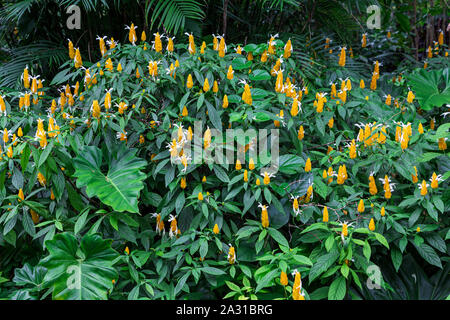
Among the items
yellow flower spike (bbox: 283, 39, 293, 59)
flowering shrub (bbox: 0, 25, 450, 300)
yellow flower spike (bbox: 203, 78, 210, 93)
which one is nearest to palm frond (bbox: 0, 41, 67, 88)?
flowering shrub (bbox: 0, 25, 450, 300)

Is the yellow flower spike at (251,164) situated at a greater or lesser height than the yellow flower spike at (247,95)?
lesser

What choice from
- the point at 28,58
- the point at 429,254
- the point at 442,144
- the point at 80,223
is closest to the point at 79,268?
the point at 80,223

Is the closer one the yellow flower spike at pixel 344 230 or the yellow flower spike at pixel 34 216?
the yellow flower spike at pixel 344 230

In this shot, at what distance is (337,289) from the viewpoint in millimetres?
2240

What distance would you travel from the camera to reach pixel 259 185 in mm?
2412

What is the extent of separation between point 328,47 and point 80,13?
2143 millimetres

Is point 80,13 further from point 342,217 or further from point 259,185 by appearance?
point 342,217

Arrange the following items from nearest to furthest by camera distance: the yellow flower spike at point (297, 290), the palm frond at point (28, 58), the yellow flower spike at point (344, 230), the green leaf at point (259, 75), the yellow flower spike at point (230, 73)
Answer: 1. the yellow flower spike at point (297, 290)
2. the yellow flower spike at point (344, 230)
3. the yellow flower spike at point (230, 73)
4. the green leaf at point (259, 75)
5. the palm frond at point (28, 58)

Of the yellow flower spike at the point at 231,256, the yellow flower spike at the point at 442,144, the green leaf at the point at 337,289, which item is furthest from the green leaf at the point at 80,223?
the yellow flower spike at the point at 442,144

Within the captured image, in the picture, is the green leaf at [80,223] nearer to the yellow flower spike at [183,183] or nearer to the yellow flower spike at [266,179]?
the yellow flower spike at [183,183]

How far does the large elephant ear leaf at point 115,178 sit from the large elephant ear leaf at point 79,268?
0.20m


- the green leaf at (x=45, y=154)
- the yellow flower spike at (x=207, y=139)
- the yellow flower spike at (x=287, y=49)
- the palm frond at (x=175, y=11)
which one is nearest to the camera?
the green leaf at (x=45, y=154)

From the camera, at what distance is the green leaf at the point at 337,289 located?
7.29 feet

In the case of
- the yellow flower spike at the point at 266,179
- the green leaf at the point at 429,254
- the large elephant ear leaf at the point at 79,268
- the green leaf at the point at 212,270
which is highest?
the yellow flower spike at the point at 266,179
